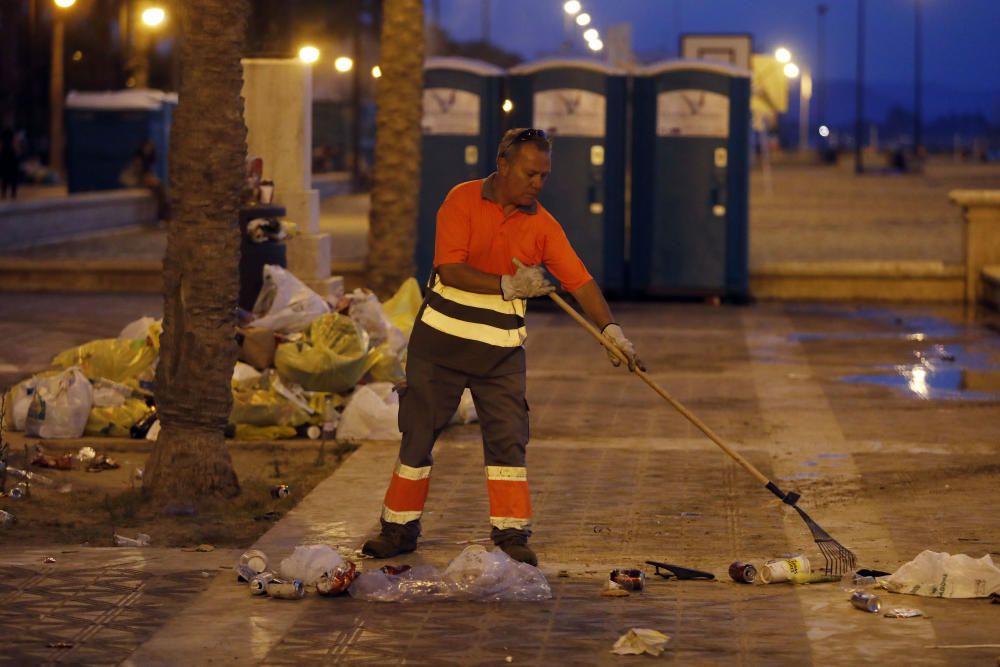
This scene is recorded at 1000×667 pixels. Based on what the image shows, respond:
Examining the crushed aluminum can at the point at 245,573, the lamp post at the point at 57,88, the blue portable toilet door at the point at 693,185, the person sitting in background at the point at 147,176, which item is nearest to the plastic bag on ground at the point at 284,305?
the crushed aluminum can at the point at 245,573

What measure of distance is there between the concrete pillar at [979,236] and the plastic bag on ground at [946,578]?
11272mm

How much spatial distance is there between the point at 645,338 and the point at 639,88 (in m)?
3.79

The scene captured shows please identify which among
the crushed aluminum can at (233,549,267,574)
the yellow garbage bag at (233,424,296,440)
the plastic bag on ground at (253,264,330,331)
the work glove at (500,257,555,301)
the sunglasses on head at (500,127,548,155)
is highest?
the sunglasses on head at (500,127,548,155)

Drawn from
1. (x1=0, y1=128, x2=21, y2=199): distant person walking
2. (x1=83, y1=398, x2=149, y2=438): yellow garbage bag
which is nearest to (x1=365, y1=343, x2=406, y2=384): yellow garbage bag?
(x1=83, y1=398, x2=149, y2=438): yellow garbage bag

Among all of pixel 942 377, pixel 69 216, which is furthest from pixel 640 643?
pixel 69 216

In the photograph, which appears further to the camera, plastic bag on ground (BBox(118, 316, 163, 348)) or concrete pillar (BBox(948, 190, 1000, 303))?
concrete pillar (BBox(948, 190, 1000, 303))

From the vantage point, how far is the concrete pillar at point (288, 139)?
15.0 m

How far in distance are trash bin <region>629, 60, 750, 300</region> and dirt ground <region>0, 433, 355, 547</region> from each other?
27.6 feet

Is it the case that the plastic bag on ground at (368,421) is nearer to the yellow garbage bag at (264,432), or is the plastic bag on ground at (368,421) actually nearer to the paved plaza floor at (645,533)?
the paved plaza floor at (645,533)

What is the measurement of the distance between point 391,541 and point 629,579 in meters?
1.07

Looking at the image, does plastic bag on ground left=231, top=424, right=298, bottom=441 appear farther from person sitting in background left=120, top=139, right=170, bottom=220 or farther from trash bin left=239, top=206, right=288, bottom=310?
person sitting in background left=120, top=139, right=170, bottom=220

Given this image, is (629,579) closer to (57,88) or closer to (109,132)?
(109,132)

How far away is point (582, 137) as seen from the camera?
17266mm

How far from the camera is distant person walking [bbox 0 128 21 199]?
3086cm
